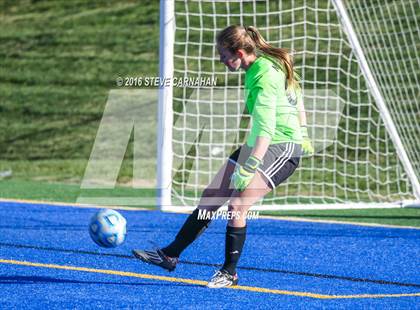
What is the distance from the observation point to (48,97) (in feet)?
61.2

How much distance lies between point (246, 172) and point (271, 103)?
1.64 feet

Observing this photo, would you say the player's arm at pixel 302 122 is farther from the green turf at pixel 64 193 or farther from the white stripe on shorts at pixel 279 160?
the green turf at pixel 64 193

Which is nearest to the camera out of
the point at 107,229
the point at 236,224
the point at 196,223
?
the point at 236,224

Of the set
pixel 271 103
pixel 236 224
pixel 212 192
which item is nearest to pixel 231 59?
pixel 271 103

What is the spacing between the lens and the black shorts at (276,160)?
6.62 m

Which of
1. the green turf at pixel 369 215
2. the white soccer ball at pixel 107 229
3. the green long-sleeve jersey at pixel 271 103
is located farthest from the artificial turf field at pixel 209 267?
the green long-sleeve jersey at pixel 271 103

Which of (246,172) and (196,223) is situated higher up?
(246,172)

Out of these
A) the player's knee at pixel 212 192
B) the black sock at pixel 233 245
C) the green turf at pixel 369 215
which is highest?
the player's knee at pixel 212 192

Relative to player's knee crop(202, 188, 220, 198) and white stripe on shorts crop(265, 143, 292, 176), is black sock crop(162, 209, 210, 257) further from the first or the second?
white stripe on shorts crop(265, 143, 292, 176)

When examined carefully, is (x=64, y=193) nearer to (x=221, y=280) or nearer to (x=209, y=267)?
(x=209, y=267)

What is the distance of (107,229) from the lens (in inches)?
273

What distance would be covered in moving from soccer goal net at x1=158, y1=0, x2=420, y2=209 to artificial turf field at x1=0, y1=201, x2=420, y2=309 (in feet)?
5.28

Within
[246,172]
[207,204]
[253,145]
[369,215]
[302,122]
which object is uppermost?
[302,122]

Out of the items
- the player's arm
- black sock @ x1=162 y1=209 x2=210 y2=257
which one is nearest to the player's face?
the player's arm
